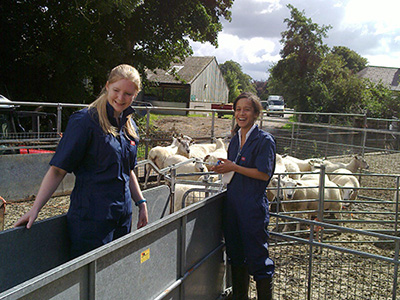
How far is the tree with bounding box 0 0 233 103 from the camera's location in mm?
15195

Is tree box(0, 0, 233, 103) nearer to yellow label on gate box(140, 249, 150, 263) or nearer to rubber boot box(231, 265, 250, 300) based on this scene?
rubber boot box(231, 265, 250, 300)

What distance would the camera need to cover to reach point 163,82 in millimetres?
41312

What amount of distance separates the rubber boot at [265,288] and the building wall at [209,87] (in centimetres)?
4100

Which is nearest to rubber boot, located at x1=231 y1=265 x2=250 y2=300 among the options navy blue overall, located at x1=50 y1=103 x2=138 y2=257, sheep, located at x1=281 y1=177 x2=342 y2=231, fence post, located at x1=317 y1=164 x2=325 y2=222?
navy blue overall, located at x1=50 y1=103 x2=138 y2=257

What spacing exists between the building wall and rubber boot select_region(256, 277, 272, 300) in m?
41.0

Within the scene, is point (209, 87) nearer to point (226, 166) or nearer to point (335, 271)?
point (335, 271)

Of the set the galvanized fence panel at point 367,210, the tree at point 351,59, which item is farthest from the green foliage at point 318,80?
the tree at point 351,59

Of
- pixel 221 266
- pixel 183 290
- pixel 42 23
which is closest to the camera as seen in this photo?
pixel 183 290

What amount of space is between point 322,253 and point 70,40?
13560mm

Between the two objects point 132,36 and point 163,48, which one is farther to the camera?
point 163,48

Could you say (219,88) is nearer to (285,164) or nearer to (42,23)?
(42,23)

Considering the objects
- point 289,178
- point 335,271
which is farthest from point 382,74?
point 335,271

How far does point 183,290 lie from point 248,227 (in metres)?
0.79

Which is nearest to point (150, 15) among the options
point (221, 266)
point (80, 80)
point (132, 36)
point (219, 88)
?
point (132, 36)
